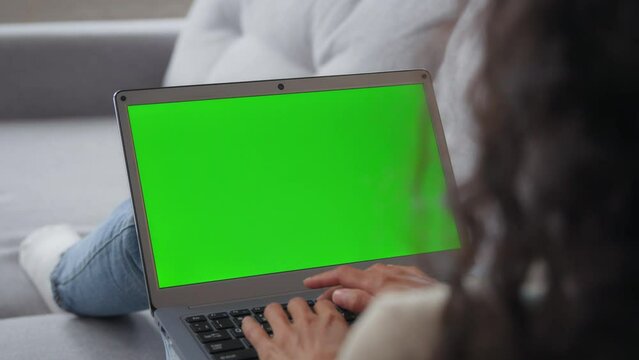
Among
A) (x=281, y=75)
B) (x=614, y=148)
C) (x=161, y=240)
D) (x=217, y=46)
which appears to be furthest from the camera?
(x=217, y=46)

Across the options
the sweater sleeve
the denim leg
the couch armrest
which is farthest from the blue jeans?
the couch armrest

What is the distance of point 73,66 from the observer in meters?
1.96

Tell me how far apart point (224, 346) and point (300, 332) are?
0.07 meters

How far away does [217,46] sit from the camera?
173 cm

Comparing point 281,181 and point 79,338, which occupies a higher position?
point 281,181

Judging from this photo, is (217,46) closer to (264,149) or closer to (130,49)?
(130,49)

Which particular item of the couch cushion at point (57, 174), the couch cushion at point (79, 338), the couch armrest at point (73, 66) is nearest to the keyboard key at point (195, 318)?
the couch cushion at point (79, 338)

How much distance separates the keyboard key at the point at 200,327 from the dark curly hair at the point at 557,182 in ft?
1.16

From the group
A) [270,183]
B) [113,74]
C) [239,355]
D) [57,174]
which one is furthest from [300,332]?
[113,74]

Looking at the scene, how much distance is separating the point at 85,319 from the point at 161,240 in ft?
0.99

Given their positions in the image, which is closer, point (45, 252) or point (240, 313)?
point (240, 313)

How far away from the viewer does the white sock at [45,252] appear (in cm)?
124

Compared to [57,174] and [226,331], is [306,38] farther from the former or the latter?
[226,331]

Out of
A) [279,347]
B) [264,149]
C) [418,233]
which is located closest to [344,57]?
[264,149]
